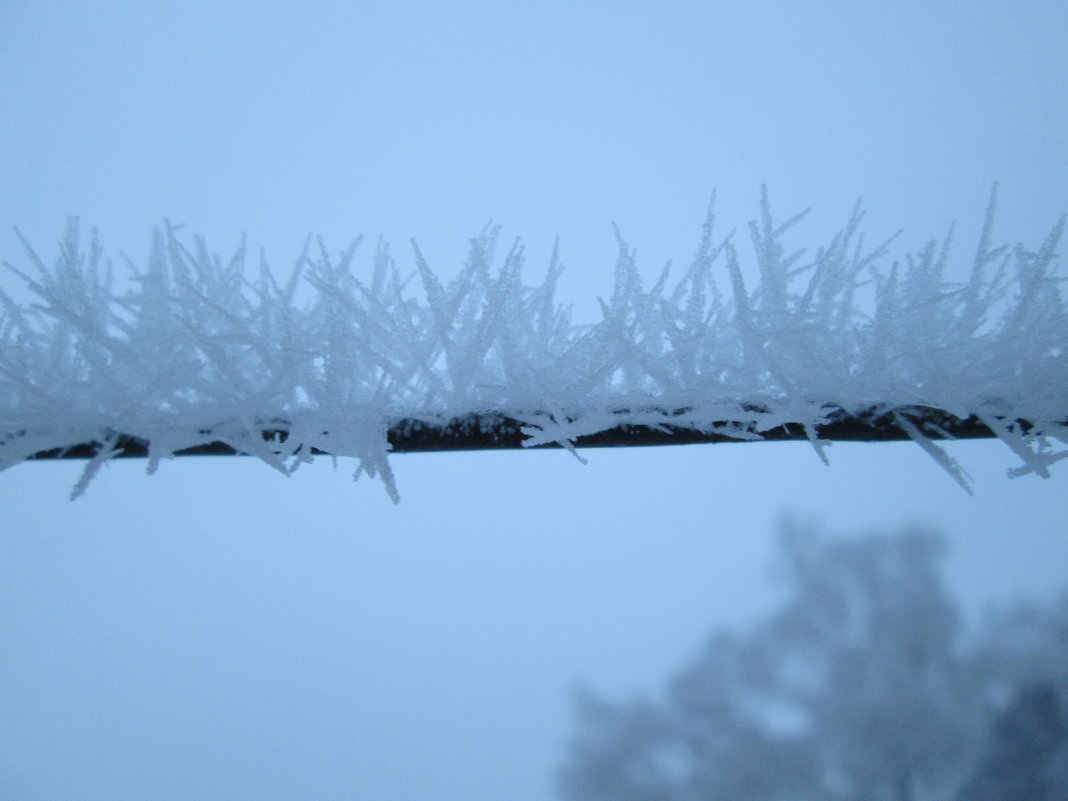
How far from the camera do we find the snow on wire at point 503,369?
970 mm

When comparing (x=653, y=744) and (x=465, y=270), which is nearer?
(x=465, y=270)

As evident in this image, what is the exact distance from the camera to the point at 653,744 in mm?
10203

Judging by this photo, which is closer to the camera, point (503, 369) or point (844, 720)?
point (503, 369)

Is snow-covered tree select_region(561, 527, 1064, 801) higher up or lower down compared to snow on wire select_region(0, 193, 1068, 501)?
lower down

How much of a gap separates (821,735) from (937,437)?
10458 millimetres

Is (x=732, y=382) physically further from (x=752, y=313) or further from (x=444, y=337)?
(x=444, y=337)

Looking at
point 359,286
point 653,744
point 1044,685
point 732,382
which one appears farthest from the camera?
point 653,744

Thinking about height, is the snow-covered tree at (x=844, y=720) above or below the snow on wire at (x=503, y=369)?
below

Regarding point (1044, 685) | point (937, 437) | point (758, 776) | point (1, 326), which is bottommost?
point (758, 776)

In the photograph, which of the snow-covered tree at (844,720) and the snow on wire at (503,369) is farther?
the snow-covered tree at (844,720)

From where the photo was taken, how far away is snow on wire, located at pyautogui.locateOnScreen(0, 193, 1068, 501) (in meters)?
0.97

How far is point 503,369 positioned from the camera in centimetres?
101

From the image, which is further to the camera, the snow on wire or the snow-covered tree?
the snow-covered tree

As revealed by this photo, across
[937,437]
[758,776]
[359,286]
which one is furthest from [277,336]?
[758,776]
